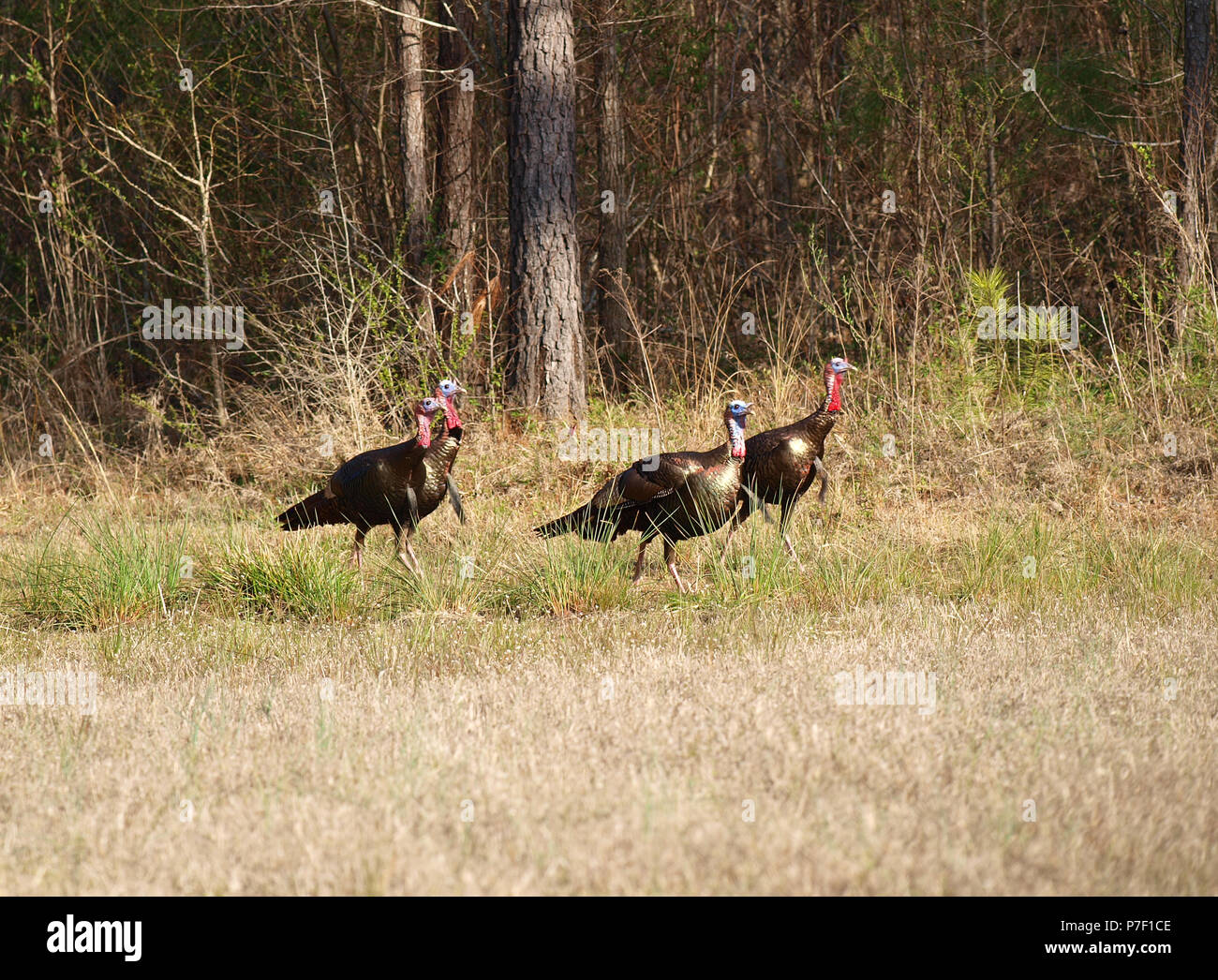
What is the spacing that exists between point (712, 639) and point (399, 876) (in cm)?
252

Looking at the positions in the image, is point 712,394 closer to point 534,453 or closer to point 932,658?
point 534,453

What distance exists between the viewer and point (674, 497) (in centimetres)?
625

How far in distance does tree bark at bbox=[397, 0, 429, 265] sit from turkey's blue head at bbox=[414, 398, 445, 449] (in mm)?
4584

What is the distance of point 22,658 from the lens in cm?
541

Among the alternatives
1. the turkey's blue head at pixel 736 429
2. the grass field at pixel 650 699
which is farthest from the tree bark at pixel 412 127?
the turkey's blue head at pixel 736 429

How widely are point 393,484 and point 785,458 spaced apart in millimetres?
2171

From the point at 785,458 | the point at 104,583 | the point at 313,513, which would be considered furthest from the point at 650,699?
the point at 313,513

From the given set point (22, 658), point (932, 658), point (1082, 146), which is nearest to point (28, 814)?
point (22, 658)

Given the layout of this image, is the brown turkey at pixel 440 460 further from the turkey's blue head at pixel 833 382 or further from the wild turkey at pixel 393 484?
the turkey's blue head at pixel 833 382

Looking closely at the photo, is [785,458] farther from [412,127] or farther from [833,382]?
[412,127]

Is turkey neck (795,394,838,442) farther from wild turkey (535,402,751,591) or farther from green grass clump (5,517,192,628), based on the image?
green grass clump (5,517,192,628)

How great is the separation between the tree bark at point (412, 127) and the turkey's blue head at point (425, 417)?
4.58 m

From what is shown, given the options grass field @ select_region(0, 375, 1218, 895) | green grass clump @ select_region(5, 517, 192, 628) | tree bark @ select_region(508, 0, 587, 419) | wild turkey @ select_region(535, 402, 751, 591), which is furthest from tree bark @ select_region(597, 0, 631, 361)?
green grass clump @ select_region(5, 517, 192, 628)

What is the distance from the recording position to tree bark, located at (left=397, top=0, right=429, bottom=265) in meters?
10.8
